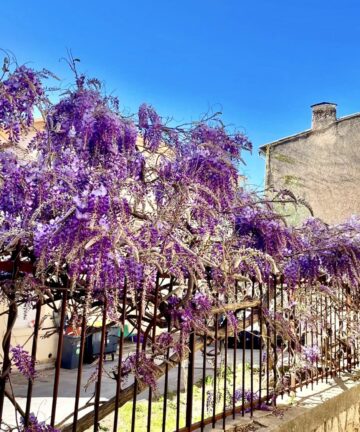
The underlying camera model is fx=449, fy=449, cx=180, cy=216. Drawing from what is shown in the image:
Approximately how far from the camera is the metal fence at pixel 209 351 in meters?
2.20

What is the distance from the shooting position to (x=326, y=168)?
14.4 metres

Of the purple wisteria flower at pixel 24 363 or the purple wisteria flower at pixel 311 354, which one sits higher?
the purple wisteria flower at pixel 24 363

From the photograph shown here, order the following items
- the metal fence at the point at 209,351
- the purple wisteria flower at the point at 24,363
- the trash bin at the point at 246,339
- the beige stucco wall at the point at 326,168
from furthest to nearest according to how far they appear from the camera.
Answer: the beige stucco wall at the point at 326,168, the trash bin at the point at 246,339, the metal fence at the point at 209,351, the purple wisteria flower at the point at 24,363

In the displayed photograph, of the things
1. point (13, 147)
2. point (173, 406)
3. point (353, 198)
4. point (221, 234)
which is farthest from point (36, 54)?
point (353, 198)

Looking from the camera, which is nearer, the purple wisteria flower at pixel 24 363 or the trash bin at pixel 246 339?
the purple wisteria flower at pixel 24 363

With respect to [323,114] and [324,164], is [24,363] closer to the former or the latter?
[324,164]

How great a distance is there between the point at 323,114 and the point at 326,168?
185 centimetres

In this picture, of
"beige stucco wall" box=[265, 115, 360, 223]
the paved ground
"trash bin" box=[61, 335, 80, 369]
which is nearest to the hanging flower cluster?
the paved ground

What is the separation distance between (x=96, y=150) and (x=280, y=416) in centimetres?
244

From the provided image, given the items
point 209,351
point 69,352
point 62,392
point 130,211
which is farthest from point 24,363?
point 69,352

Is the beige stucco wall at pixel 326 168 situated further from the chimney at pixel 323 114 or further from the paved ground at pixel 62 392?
the paved ground at pixel 62 392

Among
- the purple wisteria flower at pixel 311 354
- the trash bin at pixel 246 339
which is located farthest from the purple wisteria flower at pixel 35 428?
the purple wisteria flower at pixel 311 354

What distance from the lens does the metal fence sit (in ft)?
7.22

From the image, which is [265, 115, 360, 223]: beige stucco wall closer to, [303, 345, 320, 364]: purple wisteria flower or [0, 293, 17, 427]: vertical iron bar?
[303, 345, 320, 364]: purple wisteria flower
